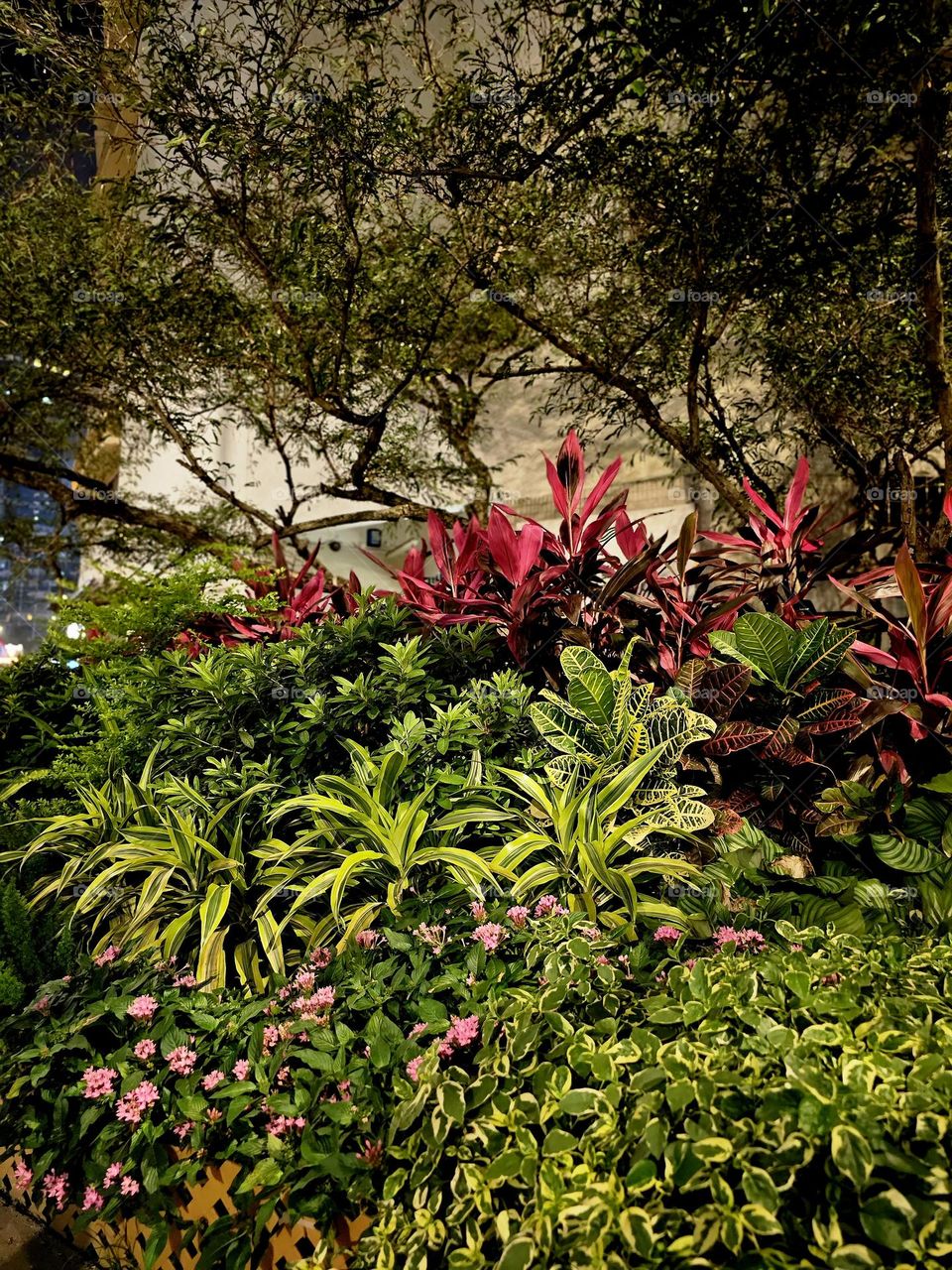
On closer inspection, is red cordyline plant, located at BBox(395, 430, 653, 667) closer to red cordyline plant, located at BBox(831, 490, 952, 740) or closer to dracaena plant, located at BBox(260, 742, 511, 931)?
dracaena plant, located at BBox(260, 742, 511, 931)

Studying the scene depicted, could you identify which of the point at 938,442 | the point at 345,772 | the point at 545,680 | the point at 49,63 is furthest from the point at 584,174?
the point at 345,772

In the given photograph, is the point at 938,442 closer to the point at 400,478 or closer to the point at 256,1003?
the point at 400,478

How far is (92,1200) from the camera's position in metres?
1.18

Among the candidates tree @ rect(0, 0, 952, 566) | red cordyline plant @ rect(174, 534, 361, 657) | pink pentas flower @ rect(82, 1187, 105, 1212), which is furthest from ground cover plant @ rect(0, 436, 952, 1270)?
tree @ rect(0, 0, 952, 566)

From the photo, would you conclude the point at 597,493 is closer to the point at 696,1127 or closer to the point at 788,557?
the point at 788,557

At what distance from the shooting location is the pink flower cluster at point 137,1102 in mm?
1197

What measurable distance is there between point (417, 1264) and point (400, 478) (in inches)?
238

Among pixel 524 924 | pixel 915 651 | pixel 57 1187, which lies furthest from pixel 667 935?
pixel 57 1187

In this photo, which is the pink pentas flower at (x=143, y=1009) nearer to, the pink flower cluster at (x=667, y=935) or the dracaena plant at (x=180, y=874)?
the dracaena plant at (x=180, y=874)

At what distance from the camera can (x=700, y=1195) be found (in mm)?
906

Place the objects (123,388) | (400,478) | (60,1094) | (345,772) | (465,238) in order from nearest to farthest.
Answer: (60,1094), (345,772), (465,238), (123,388), (400,478)

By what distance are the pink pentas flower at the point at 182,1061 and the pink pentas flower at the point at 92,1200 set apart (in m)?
0.18

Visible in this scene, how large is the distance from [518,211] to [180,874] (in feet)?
14.6

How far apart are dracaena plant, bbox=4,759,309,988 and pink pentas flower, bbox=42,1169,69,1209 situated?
350 millimetres
